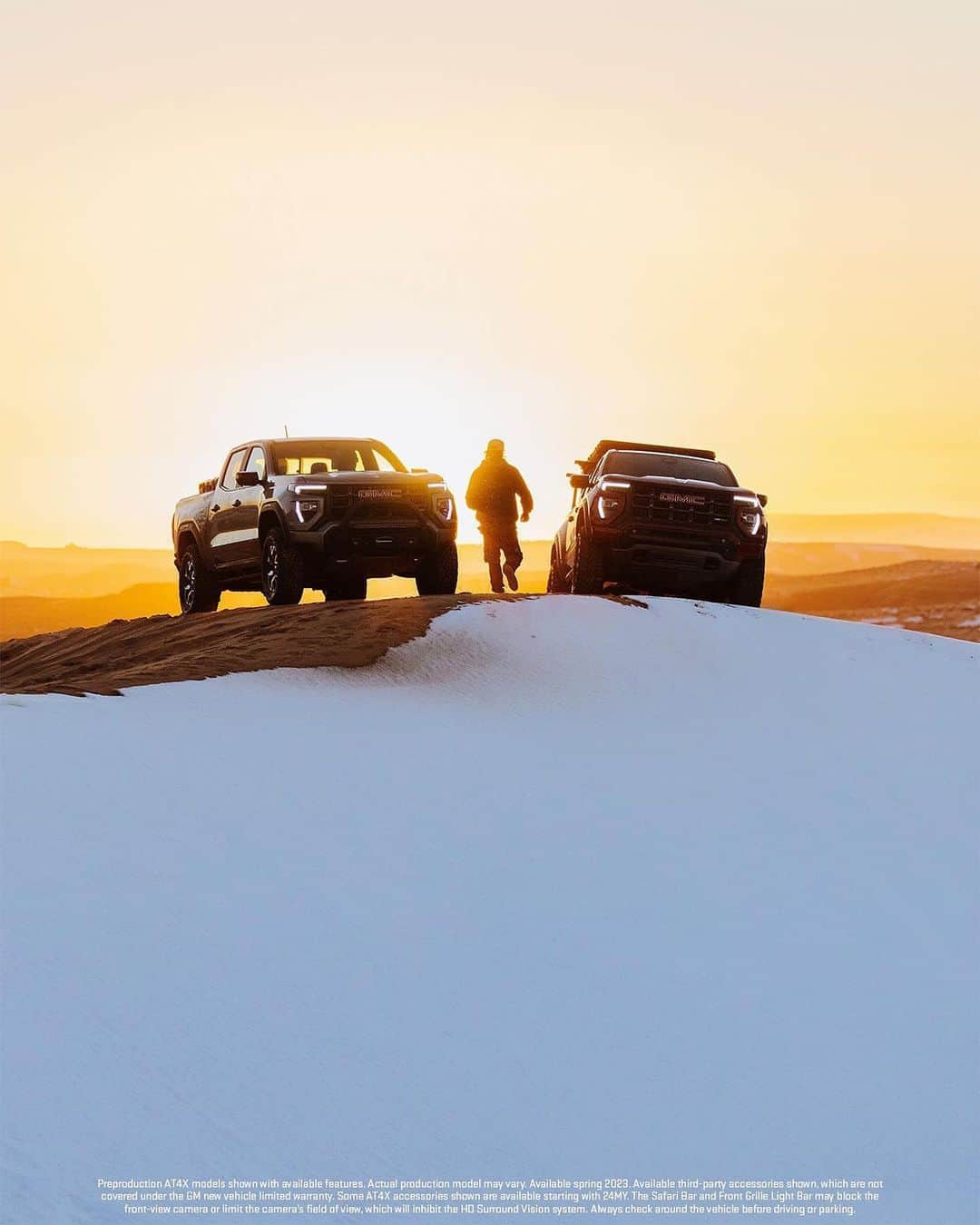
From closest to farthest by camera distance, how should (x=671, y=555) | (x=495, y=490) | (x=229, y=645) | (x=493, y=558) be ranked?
1. (x=229, y=645)
2. (x=671, y=555)
3. (x=495, y=490)
4. (x=493, y=558)

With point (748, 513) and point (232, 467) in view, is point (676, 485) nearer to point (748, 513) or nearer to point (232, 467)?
point (748, 513)

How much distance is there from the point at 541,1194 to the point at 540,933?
7.44ft

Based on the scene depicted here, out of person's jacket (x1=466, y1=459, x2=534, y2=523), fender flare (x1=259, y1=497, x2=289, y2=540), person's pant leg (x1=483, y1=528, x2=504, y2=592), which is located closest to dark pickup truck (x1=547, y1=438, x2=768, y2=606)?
person's jacket (x1=466, y1=459, x2=534, y2=523)

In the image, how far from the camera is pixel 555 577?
18.3m

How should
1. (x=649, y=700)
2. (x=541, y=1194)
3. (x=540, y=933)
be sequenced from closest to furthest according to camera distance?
(x=541, y=1194), (x=540, y=933), (x=649, y=700)

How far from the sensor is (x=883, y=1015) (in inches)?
295

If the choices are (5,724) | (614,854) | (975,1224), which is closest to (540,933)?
(614,854)

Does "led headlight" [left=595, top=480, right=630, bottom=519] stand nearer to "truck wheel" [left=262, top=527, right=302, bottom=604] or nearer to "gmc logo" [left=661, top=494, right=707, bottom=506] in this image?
"gmc logo" [left=661, top=494, right=707, bottom=506]

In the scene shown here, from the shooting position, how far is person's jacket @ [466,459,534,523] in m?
18.6

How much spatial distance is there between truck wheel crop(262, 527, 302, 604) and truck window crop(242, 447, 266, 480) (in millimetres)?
828

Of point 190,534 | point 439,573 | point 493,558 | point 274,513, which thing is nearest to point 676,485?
point 439,573

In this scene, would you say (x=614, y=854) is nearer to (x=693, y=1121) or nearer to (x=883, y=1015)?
(x=883, y=1015)

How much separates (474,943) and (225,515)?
10.2 meters

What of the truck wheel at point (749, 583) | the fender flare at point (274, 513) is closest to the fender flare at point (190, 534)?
the fender flare at point (274, 513)
